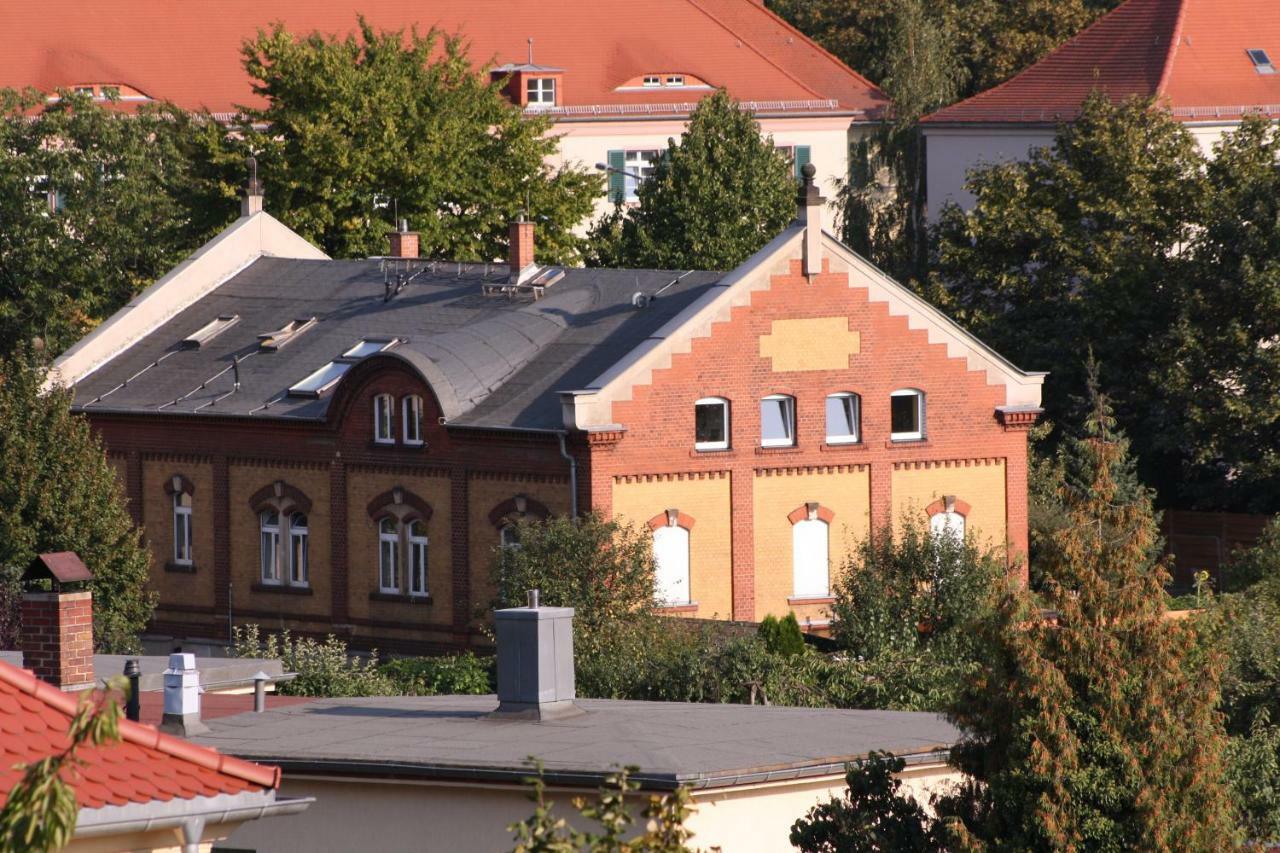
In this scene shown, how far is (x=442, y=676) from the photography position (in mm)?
38688

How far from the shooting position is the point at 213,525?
49.9 meters

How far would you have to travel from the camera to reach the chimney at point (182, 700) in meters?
24.5

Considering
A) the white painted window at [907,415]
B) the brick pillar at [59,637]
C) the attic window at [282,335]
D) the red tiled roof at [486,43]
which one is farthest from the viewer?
the red tiled roof at [486,43]

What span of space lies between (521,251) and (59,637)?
29.1 m

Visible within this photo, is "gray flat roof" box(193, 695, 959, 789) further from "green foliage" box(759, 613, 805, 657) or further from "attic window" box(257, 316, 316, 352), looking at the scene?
"attic window" box(257, 316, 316, 352)

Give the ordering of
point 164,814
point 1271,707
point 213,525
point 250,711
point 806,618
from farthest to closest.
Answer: point 213,525
point 806,618
point 1271,707
point 250,711
point 164,814

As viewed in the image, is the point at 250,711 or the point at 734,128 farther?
the point at 734,128

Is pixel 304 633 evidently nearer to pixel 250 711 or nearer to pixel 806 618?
pixel 806 618

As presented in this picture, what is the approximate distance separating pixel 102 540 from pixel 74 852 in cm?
3233

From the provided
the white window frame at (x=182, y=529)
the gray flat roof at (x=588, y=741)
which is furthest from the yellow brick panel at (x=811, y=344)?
the gray flat roof at (x=588, y=741)

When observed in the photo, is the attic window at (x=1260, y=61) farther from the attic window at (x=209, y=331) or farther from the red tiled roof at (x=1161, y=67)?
the attic window at (x=209, y=331)

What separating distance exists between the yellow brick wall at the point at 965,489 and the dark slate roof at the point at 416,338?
4958 millimetres

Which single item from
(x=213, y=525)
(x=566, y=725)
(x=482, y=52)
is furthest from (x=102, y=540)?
(x=482, y=52)

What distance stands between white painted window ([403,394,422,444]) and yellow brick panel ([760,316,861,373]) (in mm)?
6017
